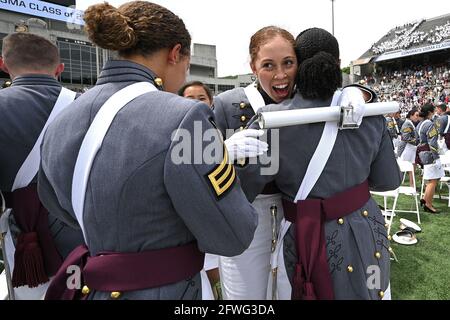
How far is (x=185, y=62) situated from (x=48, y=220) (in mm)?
1357

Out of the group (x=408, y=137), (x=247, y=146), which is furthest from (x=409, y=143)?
(x=247, y=146)

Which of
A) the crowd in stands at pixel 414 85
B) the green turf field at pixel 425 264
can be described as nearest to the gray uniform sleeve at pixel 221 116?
the green turf field at pixel 425 264

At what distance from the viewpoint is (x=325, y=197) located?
155cm

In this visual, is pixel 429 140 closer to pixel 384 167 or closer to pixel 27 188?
pixel 384 167

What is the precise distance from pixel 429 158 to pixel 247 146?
662 centimetres

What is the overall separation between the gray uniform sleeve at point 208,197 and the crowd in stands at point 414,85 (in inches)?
1141

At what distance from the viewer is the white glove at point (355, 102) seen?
147 cm

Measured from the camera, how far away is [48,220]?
196cm

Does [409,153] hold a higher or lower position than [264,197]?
lower

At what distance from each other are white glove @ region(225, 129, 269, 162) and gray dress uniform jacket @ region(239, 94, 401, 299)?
142mm

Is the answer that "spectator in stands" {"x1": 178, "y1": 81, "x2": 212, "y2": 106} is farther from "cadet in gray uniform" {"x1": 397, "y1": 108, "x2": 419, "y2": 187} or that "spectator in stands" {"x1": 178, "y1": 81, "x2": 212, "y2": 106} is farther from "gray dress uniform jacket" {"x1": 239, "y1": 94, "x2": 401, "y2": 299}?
A: "cadet in gray uniform" {"x1": 397, "y1": 108, "x2": 419, "y2": 187}

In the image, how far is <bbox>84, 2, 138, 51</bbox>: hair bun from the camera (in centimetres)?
104

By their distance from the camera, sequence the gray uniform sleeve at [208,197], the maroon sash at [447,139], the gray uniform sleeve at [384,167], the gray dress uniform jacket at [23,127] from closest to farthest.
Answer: the gray uniform sleeve at [208,197], the gray uniform sleeve at [384,167], the gray dress uniform jacket at [23,127], the maroon sash at [447,139]

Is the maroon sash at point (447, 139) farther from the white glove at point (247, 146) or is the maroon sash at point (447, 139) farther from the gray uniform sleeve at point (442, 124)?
the white glove at point (247, 146)
